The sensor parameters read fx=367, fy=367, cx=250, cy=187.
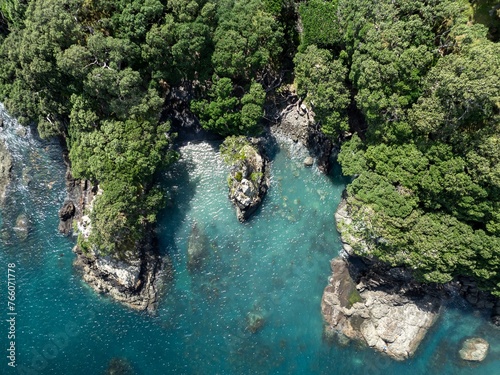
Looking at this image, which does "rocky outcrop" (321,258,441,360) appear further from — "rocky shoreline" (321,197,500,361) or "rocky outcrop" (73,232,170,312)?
"rocky outcrop" (73,232,170,312)

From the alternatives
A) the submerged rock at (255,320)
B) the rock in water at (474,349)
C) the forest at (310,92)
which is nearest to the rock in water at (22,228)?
the forest at (310,92)

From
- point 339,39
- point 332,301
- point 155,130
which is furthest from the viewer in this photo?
point 332,301

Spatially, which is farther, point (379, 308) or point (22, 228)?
point (22, 228)

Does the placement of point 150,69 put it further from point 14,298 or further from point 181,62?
point 14,298

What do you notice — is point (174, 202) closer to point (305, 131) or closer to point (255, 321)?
point (255, 321)

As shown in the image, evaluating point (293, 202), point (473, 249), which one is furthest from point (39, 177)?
point (473, 249)

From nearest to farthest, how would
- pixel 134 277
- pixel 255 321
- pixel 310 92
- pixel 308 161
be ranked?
pixel 310 92 → pixel 134 277 → pixel 255 321 → pixel 308 161

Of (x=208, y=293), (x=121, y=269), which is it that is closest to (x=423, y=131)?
(x=208, y=293)
